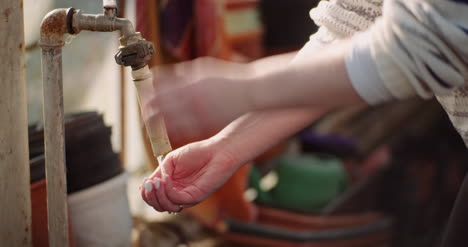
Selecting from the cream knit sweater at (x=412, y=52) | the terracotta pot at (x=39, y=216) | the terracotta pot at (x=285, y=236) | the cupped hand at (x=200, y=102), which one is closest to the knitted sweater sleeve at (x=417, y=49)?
the cream knit sweater at (x=412, y=52)

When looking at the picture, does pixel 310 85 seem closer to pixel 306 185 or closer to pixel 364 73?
pixel 364 73

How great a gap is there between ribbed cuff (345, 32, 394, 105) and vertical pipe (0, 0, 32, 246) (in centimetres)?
46

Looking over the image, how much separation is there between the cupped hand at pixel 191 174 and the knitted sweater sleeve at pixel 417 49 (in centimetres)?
29

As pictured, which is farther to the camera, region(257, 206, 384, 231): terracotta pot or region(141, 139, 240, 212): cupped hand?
region(257, 206, 384, 231): terracotta pot

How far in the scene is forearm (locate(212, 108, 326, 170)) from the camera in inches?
34.3

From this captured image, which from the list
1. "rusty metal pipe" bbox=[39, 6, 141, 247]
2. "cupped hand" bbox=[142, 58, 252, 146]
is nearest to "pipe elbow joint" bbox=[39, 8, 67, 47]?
Answer: "rusty metal pipe" bbox=[39, 6, 141, 247]

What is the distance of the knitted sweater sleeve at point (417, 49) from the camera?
59cm

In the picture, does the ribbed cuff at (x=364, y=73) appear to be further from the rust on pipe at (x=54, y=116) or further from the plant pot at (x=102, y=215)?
the plant pot at (x=102, y=215)

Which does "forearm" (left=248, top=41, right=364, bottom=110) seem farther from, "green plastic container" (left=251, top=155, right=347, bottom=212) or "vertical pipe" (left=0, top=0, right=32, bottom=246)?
"green plastic container" (left=251, top=155, right=347, bottom=212)

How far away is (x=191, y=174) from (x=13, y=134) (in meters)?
0.25

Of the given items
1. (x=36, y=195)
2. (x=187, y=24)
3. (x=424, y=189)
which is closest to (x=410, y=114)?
(x=424, y=189)

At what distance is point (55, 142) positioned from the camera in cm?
80

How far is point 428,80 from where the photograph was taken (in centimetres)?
60

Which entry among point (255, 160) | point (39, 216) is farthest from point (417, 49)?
point (255, 160)
